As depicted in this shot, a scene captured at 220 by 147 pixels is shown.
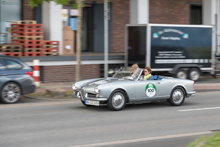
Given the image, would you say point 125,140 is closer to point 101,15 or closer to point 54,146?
point 54,146

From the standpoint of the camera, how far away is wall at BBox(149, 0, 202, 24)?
22.0 meters

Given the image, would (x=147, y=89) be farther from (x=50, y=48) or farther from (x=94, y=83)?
(x=50, y=48)

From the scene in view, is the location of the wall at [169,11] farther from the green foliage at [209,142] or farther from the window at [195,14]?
the green foliage at [209,142]

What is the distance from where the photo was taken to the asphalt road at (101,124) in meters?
6.77

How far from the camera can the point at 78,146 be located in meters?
6.32

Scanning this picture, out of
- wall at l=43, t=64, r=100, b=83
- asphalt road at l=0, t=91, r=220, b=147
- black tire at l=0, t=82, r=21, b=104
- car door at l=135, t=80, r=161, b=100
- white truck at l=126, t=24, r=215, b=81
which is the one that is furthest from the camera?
white truck at l=126, t=24, r=215, b=81


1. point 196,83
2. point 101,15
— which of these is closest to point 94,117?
point 196,83

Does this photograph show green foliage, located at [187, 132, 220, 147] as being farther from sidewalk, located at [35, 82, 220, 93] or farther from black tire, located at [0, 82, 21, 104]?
sidewalk, located at [35, 82, 220, 93]

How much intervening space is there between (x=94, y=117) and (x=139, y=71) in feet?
7.12

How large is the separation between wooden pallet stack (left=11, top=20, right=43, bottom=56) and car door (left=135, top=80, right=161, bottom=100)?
7.48 m

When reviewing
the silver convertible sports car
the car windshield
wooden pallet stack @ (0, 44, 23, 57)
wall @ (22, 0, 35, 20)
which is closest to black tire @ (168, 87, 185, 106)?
the silver convertible sports car

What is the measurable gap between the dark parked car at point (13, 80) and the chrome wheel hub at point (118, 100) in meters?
3.20

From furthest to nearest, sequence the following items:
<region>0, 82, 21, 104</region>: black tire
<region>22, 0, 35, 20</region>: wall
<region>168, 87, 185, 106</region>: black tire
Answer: <region>22, 0, 35, 20</region>: wall, <region>0, 82, 21, 104</region>: black tire, <region>168, 87, 185, 106</region>: black tire

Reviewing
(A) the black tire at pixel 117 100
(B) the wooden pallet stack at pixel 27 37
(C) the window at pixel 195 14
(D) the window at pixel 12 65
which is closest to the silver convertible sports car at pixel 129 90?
(A) the black tire at pixel 117 100
